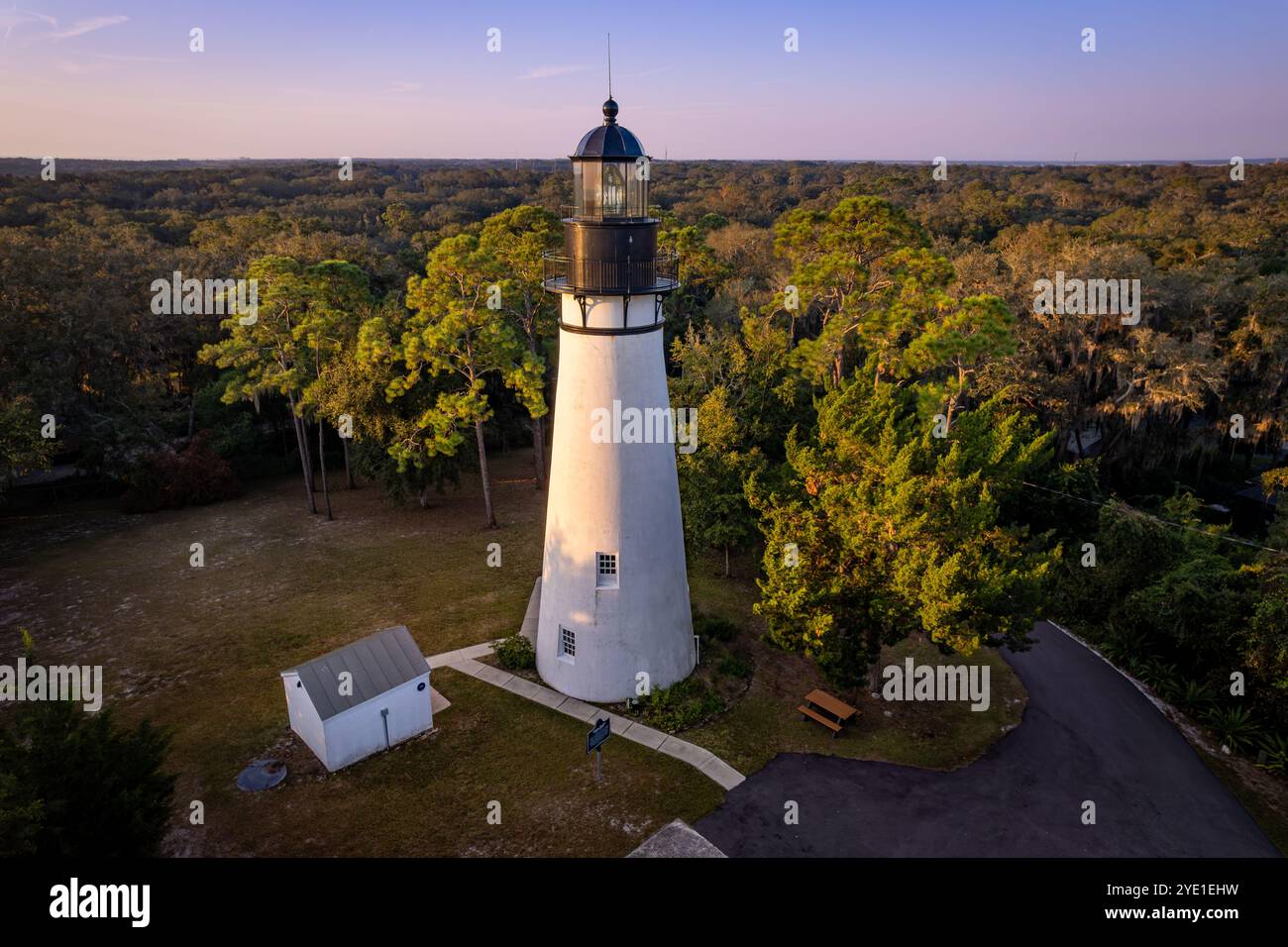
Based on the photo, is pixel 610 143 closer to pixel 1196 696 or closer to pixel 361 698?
pixel 361 698

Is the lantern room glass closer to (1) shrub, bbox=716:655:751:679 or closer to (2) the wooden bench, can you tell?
(1) shrub, bbox=716:655:751:679

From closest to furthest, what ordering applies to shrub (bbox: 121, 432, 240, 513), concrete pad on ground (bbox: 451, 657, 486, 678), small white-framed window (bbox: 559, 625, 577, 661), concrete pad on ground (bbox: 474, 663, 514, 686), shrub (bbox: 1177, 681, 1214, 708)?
small white-framed window (bbox: 559, 625, 577, 661) < shrub (bbox: 1177, 681, 1214, 708) < concrete pad on ground (bbox: 474, 663, 514, 686) < concrete pad on ground (bbox: 451, 657, 486, 678) < shrub (bbox: 121, 432, 240, 513)

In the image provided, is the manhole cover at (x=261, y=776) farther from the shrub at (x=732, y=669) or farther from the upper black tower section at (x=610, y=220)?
the upper black tower section at (x=610, y=220)

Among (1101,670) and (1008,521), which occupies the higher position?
(1008,521)

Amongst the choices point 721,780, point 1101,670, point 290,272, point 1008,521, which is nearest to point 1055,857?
point 721,780

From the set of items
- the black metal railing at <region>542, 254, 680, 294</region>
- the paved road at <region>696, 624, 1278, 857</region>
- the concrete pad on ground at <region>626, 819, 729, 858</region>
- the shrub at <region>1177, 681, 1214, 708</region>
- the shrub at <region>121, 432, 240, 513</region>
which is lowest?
the paved road at <region>696, 624, 1278, 857</region>

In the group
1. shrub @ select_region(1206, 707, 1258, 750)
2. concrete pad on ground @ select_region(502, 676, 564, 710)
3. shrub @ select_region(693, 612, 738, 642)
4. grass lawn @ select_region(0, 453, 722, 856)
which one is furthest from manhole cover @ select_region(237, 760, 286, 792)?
shrub @ select_region(1206, 707, 1258, 750)
